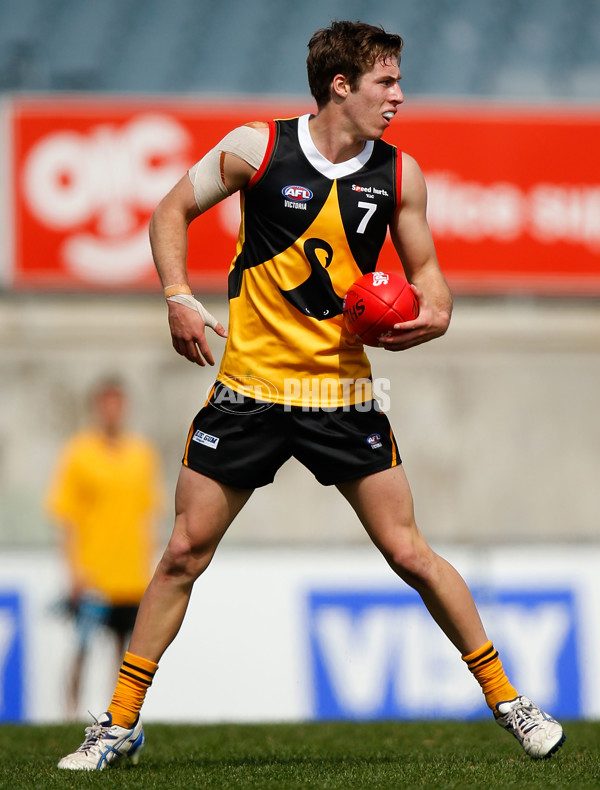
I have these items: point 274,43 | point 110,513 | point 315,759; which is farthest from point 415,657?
point 274,43

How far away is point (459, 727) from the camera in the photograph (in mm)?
5914

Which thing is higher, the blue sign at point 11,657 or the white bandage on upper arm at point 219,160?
the white bandage on upper arm at point 219,160

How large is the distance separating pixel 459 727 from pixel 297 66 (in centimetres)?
913

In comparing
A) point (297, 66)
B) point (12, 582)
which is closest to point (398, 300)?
point (12, 582)

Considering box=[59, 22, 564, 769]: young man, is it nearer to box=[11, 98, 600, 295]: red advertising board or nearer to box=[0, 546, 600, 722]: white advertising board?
box=[0, 546, 600, 722]: white advertising board

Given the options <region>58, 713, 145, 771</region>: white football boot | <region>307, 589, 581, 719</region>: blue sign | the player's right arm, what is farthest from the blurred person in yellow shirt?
the player's right arm

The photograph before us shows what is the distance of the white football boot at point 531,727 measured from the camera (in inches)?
158

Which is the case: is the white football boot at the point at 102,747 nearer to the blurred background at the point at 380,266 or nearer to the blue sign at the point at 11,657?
the blue sign at the point at 11,657

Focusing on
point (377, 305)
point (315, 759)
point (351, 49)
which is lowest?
point (315, 759)

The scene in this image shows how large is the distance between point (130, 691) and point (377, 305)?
1.60m

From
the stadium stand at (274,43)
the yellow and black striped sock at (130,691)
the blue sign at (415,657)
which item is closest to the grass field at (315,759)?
the yellow and black striped sock at (130,691)

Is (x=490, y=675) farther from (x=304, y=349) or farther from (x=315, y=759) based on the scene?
(x=304, y=349)

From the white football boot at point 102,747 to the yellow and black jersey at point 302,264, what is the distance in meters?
1.26

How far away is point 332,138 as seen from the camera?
13.4 feet
